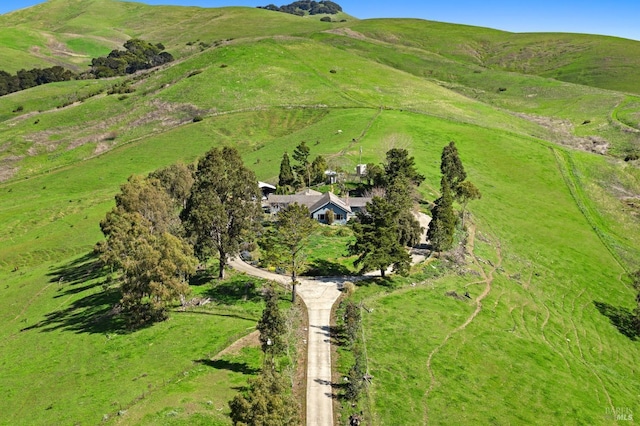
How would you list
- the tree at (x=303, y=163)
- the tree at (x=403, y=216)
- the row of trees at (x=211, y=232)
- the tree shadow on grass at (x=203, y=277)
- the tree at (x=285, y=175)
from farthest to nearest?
the tree at (x=303, y=163) < the tree at (x=285, y=175) < the tree at (x=403, y=216) < the tree shadow on grass at (x=203, y=277) < the row of trees at (x=211, y=232)

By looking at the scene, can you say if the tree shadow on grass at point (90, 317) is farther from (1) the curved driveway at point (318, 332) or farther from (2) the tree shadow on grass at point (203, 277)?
(1) the curved driveway at point (318, 332)

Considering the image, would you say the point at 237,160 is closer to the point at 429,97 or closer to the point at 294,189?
the point at 294,189

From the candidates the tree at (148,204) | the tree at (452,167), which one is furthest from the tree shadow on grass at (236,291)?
the tree at (452,167)

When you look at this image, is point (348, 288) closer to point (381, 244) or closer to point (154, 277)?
point (381, 244)

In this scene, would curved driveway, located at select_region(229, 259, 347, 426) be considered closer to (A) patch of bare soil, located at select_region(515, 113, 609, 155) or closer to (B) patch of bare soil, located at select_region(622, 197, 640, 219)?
(B) patch of bare soil, located at select_region(622, 197, 640, 219)

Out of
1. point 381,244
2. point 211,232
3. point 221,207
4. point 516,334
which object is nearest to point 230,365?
point 211,232

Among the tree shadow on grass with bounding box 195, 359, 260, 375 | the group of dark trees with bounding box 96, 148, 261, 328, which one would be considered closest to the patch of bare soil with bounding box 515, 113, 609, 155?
the group of dark trees with bounding box 96, 148, 261, 328

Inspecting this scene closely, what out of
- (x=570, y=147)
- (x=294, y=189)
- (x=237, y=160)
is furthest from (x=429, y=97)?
(x=237, y=160)
